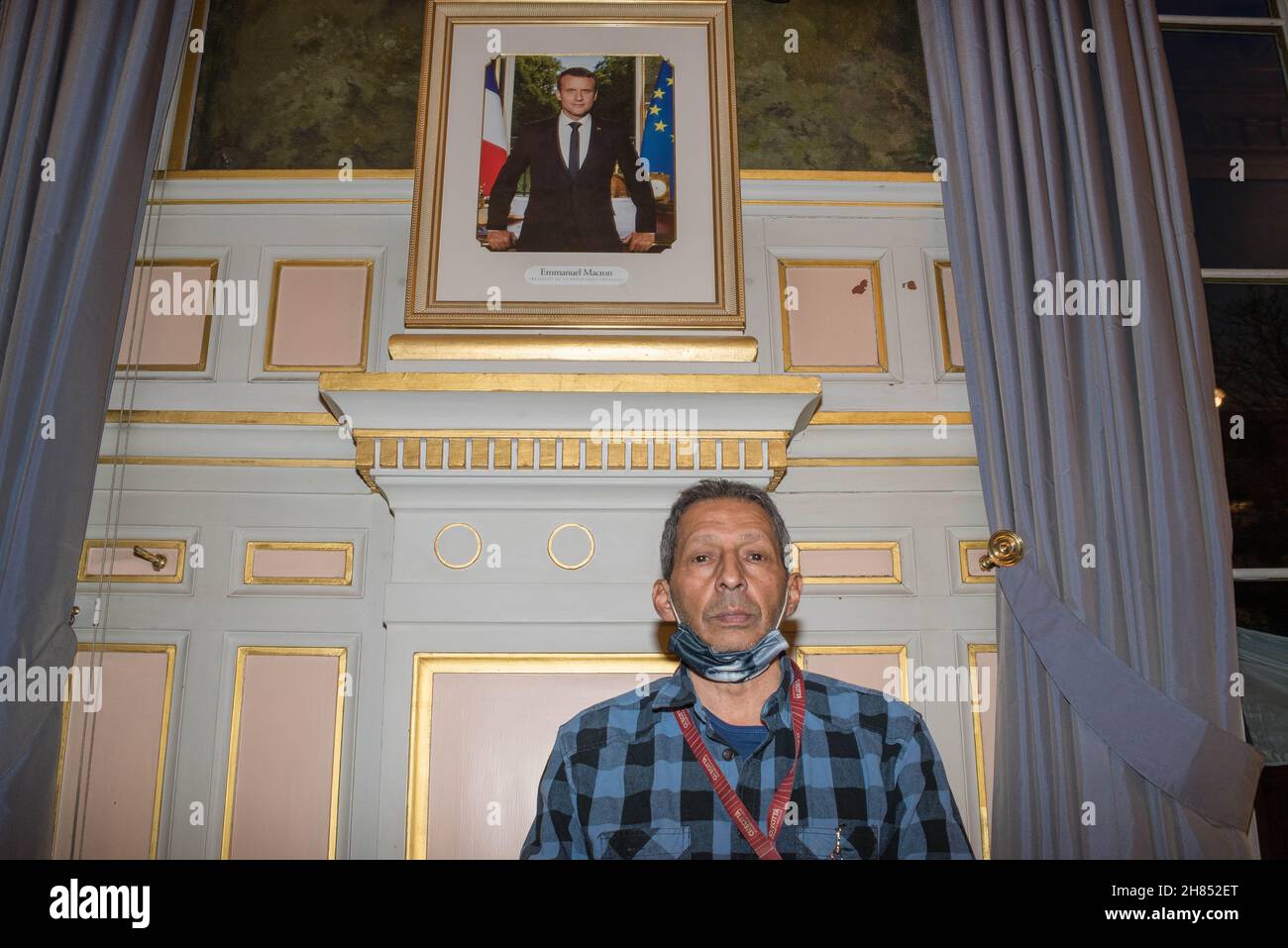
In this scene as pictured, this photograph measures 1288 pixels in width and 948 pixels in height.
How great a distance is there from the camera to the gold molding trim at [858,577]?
243 cm

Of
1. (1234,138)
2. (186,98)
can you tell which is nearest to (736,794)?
(186,98)

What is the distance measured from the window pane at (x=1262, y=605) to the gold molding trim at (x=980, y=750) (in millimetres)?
752

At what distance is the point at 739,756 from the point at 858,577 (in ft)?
3.00

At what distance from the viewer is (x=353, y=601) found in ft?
7.88

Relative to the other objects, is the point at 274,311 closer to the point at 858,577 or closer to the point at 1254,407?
the point at 858,577

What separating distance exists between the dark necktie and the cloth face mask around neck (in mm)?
1525

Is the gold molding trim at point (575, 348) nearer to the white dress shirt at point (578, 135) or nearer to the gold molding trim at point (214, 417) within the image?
the gold molding trim at point (214, 417)

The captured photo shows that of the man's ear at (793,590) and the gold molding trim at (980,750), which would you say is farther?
the gold molding trim at (980,750)

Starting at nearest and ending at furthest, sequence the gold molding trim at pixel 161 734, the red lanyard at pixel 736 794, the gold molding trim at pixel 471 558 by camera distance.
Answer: the red lanyard at pixel 736 794
the gold molding trim at pixel 161 734
the gold molding trim at pixel 471 558

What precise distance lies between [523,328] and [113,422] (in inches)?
43.1

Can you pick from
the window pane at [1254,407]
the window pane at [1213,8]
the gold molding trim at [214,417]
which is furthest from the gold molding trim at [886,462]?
the window pane at [1213,8]

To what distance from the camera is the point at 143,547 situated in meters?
2.42
